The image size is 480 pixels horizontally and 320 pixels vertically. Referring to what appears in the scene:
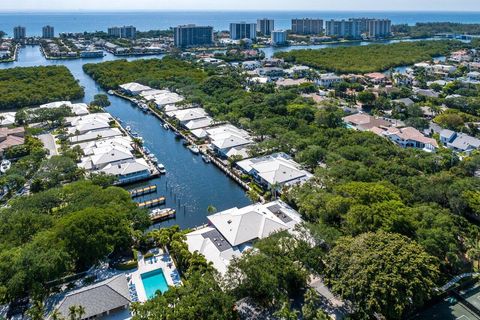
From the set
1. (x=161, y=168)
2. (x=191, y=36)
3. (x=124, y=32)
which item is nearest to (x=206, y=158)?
(x=161, y=168)

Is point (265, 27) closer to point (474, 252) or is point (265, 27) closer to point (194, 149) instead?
point (194, 149)

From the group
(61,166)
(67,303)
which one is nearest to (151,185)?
(61,166)

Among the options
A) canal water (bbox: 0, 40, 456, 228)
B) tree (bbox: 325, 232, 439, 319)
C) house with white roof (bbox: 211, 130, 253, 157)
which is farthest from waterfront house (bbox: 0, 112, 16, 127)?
tree (bbox: 325, 232, 439, 319)

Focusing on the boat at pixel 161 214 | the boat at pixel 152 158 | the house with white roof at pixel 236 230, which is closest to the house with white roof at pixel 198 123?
the boat at pixel 152 158

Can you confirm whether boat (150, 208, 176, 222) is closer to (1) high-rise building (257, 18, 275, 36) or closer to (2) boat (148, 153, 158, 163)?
(2) boat (148, 153, 158, 163)

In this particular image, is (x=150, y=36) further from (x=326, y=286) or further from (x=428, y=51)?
(x=326, y=286)

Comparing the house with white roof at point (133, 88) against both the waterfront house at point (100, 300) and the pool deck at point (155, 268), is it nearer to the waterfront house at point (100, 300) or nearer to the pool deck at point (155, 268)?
the pool deck at point (155, 268)
